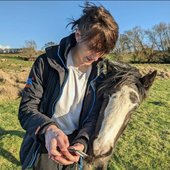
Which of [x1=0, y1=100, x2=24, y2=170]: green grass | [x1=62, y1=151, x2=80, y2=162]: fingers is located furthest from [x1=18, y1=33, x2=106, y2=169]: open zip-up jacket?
[x1=0, y1=100, x2=24, y2=170]: green grass

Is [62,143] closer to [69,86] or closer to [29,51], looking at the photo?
[69,86]

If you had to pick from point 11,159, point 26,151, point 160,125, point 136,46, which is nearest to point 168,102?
point 160,125

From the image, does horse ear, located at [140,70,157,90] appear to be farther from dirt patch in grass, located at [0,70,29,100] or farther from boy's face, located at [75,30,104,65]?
dirt patch in grass, located at [0,70,29,100]

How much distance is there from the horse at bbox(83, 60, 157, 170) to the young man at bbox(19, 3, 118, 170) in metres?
0.10

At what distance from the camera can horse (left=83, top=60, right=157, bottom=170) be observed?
69.1 inches

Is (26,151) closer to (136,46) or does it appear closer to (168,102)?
(168,102)

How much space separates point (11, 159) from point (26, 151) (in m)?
3.25

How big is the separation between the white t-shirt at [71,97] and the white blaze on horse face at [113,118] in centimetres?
30

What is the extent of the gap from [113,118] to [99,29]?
0.51 metres

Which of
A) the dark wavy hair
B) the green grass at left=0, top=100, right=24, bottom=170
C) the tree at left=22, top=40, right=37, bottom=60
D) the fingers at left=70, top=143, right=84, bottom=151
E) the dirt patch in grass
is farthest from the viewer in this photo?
the tree at left=22, top=40, right=37, bottom=60

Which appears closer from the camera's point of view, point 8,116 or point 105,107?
point 105,107

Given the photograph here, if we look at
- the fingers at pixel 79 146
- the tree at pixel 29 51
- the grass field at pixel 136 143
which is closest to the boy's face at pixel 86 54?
the fingers at pixel 79 146

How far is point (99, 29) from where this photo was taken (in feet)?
6.38

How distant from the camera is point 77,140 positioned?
6.33 feet
